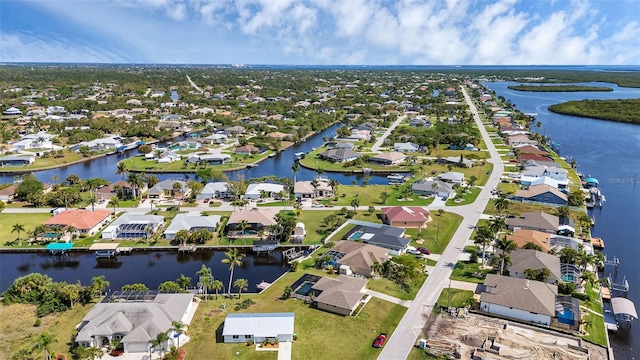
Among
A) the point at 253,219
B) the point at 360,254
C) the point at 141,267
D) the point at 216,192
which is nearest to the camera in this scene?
the point at 360,254

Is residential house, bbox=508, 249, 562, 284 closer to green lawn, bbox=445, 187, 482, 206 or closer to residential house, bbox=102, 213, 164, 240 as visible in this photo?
green lawn, bbox=445, 187, 482, 206

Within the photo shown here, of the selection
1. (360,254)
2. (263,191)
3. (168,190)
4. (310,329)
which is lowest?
(310,329)

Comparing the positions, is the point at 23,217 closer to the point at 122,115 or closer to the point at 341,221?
the point at 341,221

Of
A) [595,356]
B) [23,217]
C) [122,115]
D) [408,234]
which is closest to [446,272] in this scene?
[408,234]

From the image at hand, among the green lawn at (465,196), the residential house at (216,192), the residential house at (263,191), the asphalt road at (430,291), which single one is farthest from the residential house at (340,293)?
the residential house at (216,192)

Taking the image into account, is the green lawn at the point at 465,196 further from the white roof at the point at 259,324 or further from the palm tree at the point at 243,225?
the white roof at the point at 259,324

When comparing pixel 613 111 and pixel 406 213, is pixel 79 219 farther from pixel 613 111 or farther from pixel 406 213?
pixel 613 111

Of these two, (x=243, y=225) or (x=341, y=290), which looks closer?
(x=341, y=290)

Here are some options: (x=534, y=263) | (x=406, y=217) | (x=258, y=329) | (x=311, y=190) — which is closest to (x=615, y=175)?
(x=406, y=217)
